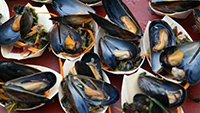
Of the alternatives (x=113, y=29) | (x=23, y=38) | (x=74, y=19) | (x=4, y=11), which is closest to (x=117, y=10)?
(x=113, y=29)

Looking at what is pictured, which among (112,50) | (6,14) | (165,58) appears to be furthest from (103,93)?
(6,14)

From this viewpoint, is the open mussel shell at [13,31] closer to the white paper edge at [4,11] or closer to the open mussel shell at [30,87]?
the white paper edge at [4,11]

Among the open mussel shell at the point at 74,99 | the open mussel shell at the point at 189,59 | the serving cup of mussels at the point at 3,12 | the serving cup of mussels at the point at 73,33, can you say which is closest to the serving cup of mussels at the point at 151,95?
the open mussel shell at the point at 189,59

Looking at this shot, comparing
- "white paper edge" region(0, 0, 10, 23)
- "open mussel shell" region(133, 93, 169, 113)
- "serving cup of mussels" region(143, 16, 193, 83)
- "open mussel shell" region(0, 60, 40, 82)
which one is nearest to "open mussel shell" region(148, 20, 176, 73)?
"serving cup of mussels" region(143, 16, 193, 83)

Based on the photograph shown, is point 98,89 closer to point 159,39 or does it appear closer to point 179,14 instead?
point 159,39

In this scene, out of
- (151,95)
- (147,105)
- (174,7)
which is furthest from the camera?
(174,7)
